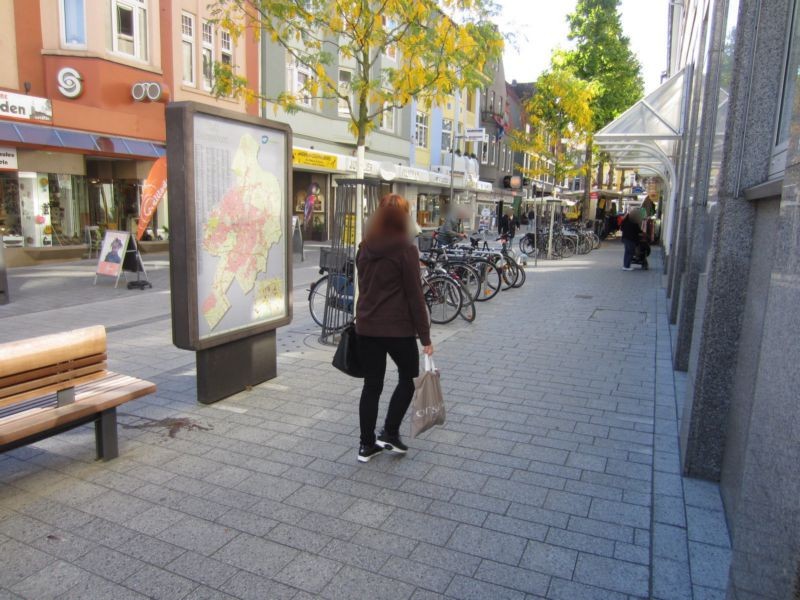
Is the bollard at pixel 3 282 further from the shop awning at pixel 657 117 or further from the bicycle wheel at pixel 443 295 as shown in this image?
the shop awning at pixel 657 117

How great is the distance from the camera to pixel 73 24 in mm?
14391

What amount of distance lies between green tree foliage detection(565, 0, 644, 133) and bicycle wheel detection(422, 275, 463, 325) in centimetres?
2495

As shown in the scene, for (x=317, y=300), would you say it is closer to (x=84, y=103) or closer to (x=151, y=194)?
(x=151, y=194)

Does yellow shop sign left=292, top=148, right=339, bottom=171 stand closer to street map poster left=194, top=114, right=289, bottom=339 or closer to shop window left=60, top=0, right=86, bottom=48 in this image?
shop window left=60, top=0, right=86, bottom=48

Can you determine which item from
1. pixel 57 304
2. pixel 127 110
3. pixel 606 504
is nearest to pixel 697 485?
pixel 606 504

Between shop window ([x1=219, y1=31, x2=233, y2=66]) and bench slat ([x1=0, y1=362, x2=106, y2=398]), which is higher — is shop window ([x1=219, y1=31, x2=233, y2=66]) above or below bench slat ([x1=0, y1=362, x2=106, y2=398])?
above

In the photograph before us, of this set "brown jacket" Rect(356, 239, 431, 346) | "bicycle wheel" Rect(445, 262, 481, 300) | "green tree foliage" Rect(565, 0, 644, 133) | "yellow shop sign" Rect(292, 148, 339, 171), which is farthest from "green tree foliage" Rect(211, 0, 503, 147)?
"green tree foliage" Rect(565, 0, 644, 133)

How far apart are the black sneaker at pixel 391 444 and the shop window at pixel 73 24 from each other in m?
14.5

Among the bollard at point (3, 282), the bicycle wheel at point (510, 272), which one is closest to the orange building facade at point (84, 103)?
the bollard at point (3, 282)

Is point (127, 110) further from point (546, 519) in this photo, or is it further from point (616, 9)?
point (616, 9)

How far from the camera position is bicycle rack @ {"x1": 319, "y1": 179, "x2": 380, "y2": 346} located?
6809 mm

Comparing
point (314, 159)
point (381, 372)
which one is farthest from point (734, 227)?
point (314, 159)

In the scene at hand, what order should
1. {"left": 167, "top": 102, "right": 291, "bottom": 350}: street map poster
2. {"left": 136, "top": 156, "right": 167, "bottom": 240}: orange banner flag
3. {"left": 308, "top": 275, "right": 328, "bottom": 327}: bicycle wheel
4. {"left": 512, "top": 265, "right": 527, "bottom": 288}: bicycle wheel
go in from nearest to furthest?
{"left": 167, "top": 102, "right": 291, "bottom": 350}: street map poster → {"left": 308, "top": 275, "right": 328, "bottom": 327}: bicycle wheel → {"left": 136, "top": 156, "right": 167, "bottom": 240}: orange banner flag → {"left": 512, "top": 265, "right": 527, "bottom": 288}: bicycle wheel

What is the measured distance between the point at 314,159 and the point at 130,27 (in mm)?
6963
